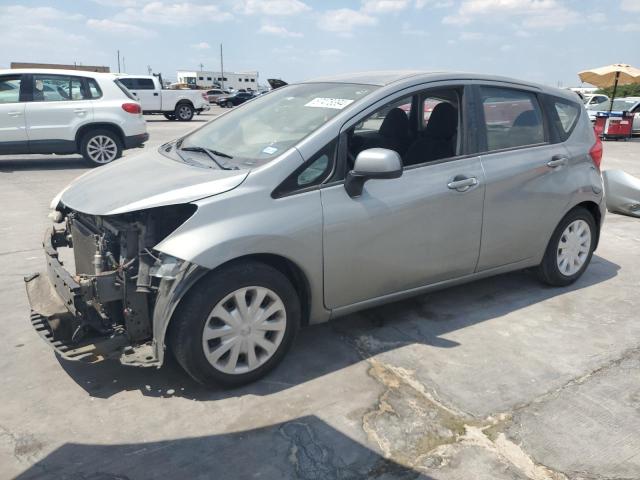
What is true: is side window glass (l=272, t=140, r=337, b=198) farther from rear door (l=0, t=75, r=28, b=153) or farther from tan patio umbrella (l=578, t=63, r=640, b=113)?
tan patio umbrella (l=578, t=63, r=640, b=113)

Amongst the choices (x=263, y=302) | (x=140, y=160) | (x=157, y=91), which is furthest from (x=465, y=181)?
(x=157, y=91)

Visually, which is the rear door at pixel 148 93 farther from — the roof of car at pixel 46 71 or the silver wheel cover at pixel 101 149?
the silver wheel cover at pixel 101 149

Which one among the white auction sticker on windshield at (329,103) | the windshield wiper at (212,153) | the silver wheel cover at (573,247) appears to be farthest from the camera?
the silver wheel cover at (573,247)

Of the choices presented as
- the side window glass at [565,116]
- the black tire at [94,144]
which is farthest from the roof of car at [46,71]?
the side window glass at [565,116]

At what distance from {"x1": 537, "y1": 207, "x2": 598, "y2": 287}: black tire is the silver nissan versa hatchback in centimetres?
3

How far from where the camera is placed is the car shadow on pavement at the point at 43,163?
10320 mm

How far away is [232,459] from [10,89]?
30.8ft

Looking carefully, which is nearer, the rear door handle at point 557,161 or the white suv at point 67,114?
the rear door handle at point 557,161

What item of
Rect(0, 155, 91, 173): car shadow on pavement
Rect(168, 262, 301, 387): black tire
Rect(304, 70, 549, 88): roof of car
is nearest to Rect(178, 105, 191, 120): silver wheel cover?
Rect(0, 155, 91, 173): car shadow on pavement

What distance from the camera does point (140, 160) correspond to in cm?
370

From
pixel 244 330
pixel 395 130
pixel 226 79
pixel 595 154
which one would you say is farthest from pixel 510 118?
pixel 226 79

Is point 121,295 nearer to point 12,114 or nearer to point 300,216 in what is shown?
point 300,216

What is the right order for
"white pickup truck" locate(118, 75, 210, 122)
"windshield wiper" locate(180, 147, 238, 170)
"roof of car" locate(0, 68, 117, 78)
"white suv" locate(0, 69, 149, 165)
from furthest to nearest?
"white pickup truck" locate(118, 75, 210, 122), "white suv" locate(0, 69, 149, 165), "roof of car" locate(0, 68, 117, 78), "windshield wiper" locate(180, 147, 238, 170)

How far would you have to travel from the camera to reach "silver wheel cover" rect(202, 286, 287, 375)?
2.91m
